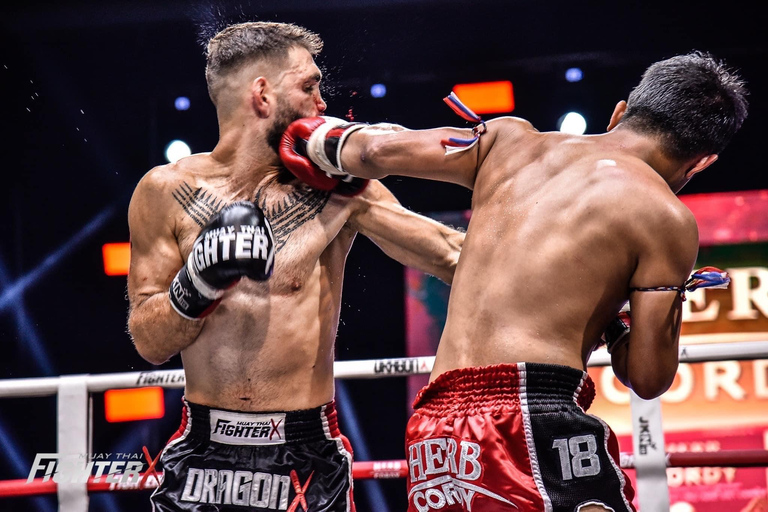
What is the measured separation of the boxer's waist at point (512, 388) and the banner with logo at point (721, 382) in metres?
2.65

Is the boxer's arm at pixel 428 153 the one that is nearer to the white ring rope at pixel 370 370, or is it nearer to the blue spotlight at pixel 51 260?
the white ring rope at pixel 370 370

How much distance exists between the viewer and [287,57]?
2154mm

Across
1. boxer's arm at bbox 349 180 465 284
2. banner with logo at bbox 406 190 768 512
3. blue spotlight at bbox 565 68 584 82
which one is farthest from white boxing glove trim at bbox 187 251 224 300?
blue spotlight at bbox 565 68 584 82

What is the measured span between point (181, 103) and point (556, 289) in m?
3.28

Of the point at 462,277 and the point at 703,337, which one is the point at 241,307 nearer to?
the point at 462,277

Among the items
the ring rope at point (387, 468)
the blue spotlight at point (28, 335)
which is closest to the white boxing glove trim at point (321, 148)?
the ring rope at point (387, 468)

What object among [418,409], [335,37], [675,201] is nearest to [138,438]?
[335,37]

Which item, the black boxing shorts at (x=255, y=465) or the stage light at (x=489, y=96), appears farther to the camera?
the stage light at (x=489, y=96)

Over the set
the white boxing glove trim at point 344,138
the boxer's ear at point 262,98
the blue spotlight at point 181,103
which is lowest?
the white boxing glove trim at point 344,138

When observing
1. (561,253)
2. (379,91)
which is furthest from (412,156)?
(379,91)

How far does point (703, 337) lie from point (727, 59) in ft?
4.48

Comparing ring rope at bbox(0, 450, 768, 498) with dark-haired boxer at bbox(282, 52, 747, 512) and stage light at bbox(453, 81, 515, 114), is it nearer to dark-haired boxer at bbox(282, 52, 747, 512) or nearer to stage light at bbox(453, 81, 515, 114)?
dark-haired boxer at bbox(282, 52, 747, 512)

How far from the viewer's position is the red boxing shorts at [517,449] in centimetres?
150

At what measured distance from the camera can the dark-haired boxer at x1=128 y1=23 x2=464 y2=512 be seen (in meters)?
1.85
